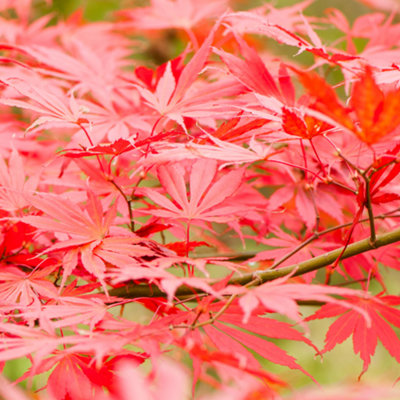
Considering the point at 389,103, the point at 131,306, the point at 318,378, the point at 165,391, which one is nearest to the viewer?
the point at 165,391

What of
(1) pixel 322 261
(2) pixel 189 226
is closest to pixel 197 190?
(2) pixel 189 226

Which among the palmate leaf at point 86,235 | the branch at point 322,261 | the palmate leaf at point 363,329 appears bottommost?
the palmate leaf at point 363,329

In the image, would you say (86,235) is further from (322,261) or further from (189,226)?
(322,261)

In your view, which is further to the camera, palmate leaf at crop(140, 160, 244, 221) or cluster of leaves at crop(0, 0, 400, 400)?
palmate leaf at crop(140, 160, 244, 221)

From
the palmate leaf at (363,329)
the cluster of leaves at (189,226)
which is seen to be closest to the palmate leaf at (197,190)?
the cluster of leaves at (189,226)

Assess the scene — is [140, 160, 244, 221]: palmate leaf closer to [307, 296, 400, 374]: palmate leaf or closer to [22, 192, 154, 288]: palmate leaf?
[22, 192, 154, 288]: palmate leaf

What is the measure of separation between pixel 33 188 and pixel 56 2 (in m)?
1.76

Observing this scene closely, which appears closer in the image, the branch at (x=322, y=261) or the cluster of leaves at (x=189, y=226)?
the cluster of leaves at (x=189, y=226)

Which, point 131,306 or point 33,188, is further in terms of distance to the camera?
point 131,306

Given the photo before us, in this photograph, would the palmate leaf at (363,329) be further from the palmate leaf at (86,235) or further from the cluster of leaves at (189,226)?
the palmate leaf at (86,235)

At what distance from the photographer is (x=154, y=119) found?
0.76m

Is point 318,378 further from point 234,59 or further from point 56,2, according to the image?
point 56,2

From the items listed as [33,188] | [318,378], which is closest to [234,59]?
[33,188]

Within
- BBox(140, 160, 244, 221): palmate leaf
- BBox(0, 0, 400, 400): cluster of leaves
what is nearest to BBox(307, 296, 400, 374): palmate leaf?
BBox(0, 0, 400, 400): cluster of leaves
